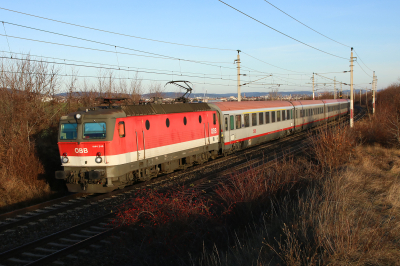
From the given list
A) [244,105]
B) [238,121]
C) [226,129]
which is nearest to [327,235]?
[226,129]

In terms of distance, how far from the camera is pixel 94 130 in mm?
10867

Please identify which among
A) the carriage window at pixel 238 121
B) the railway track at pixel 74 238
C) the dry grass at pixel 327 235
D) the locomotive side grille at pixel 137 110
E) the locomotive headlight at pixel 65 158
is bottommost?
the railway track at pixel 74 238

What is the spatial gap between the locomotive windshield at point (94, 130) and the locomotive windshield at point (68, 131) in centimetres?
41

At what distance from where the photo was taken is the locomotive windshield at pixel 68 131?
11.1m

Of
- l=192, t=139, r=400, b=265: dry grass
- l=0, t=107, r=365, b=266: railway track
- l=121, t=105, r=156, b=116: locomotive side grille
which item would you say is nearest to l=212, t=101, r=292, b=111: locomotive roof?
l=121, t=105, r=156, b=116: locomotive side grille

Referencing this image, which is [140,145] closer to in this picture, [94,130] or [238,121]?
[94,130]

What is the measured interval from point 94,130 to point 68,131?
1.06 metres

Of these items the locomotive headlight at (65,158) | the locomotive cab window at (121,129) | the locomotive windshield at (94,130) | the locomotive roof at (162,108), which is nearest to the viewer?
the locomotive windshield at (94,130)

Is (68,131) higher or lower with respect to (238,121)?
higher

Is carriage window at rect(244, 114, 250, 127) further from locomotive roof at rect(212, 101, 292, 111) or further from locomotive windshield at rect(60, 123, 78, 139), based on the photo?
locomotive windshield at rect(60, 123, 78, 139)

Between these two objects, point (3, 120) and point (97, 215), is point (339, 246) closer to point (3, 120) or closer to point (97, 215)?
point (97, 215)

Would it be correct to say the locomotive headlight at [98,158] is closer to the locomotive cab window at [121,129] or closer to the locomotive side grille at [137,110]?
the locomotive cab window at [121,129]

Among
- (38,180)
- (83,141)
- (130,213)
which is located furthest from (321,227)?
(38,180)

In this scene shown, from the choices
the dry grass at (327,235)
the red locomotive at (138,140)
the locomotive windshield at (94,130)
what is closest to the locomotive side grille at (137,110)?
the red locomotive at (138,140)
